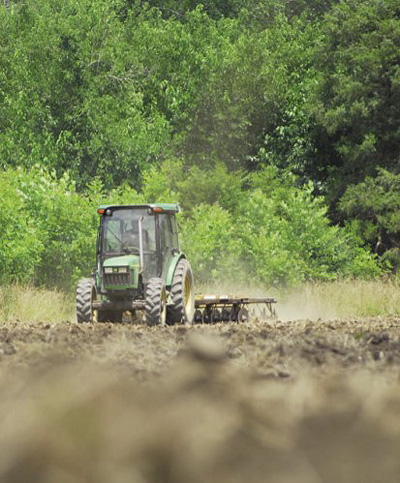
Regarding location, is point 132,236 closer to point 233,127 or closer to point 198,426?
point 198,426

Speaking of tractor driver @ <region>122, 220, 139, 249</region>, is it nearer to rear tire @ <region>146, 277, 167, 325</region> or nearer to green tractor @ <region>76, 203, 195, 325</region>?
green tractor @ <region>76, 203, 195, 325</region>

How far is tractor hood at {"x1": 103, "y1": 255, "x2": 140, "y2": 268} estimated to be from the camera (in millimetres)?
15578

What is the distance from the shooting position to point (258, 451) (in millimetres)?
1642

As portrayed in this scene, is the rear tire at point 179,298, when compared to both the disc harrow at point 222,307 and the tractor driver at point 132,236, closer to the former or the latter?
the tractor driver at point 132,236

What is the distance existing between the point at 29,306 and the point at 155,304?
6.38 metres

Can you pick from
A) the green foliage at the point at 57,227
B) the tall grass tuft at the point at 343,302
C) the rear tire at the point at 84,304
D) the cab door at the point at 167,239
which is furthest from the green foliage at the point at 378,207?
the rear tire at the point at 84,304

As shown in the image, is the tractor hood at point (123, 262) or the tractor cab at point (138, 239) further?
the tractor cab at point (138, 239)

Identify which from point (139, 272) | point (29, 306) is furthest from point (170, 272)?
point (29, 306)

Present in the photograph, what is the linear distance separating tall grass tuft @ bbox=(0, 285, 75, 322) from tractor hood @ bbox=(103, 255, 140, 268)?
3552 mm

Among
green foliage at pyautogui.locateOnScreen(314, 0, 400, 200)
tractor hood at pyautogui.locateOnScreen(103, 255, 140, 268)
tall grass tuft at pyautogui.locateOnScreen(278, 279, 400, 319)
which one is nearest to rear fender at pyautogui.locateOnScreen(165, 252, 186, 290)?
tractor hood at pyautogui.locateOnScreen(103, 255, 140, 268)

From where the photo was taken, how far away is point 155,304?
47.5 feet

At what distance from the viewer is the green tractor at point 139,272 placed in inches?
607

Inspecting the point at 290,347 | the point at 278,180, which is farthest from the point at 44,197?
the point at 290,347

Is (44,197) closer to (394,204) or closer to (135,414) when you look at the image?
(394,204)
